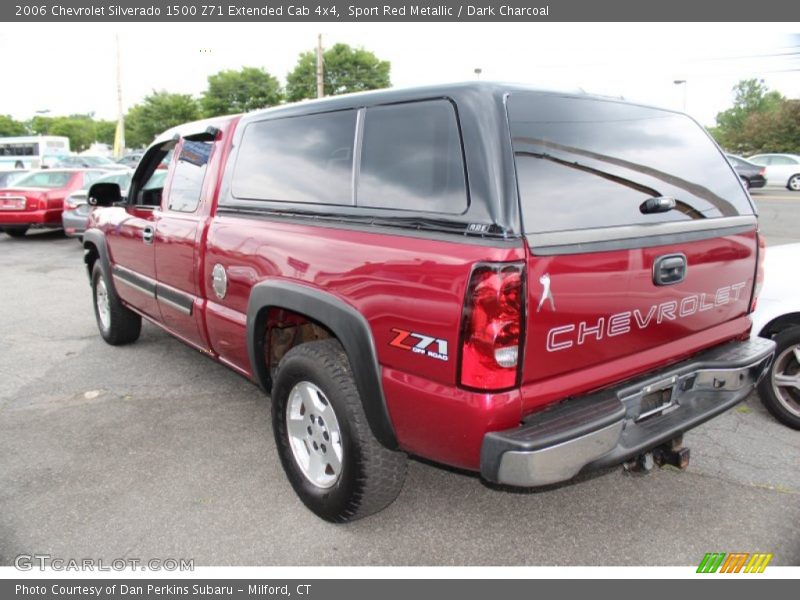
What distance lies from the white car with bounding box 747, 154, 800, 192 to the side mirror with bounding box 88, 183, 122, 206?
23530mm

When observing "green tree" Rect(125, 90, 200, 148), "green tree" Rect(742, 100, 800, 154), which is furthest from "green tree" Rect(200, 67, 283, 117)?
"green tree" Rect(742, 100, 800, 154)

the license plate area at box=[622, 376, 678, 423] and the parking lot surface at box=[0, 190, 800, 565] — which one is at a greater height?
the license plate area at box=[622, 376, 678, 423]

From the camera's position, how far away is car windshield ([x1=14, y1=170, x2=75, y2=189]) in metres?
12.9

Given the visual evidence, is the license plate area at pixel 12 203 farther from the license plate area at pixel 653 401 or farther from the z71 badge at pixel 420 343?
the license plate area at pixel 653 401

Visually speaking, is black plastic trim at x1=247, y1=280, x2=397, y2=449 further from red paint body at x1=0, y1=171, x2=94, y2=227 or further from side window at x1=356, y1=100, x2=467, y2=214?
red paint body at x1=0, y1=171, x2=94, y2=227

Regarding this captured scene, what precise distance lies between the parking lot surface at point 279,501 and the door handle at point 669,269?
968 mm

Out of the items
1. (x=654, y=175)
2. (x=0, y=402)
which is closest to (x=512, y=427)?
(x=654, y=175)

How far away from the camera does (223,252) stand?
3.32 metres

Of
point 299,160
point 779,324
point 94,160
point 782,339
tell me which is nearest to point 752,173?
point 779,324

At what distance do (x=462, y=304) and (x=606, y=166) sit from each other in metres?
0.93

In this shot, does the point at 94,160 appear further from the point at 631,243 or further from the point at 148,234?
the point at 631,243

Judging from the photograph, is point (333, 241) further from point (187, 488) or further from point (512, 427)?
point (187, 488)

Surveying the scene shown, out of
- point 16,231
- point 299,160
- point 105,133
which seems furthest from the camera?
point 105,133

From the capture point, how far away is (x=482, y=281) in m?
2.04
